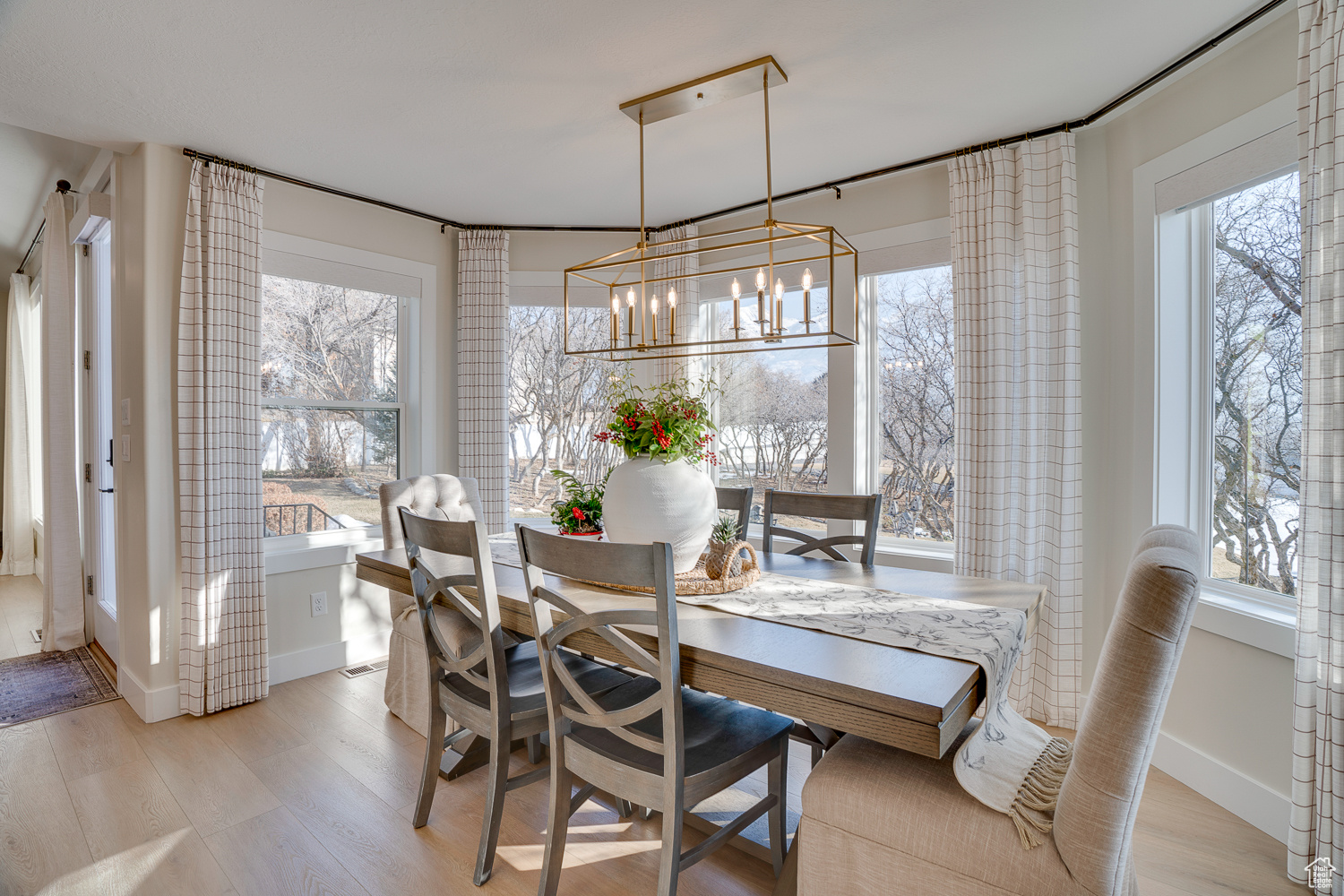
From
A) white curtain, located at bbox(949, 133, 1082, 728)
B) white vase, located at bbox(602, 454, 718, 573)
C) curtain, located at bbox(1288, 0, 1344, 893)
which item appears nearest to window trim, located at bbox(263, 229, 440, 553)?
white vase, located at bbox(602, 454, 718, 573)

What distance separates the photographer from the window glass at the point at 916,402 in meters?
3.26

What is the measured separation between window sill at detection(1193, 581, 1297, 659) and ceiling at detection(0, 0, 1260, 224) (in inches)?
75.9

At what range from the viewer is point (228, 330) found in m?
3.03

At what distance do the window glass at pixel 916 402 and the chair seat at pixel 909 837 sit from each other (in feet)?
6.65

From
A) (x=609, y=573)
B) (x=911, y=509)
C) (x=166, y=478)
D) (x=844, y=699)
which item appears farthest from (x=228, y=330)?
(x=911, y=509)

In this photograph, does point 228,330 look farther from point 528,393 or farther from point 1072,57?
point 1072,57

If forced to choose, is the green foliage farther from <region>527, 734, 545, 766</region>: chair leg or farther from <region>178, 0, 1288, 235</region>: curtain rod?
<region>178, 0, 1288, 235</region>: curtain rod

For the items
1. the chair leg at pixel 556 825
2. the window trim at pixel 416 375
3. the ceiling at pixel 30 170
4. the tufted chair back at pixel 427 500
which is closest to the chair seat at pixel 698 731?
the chair leg at pixel 556 825

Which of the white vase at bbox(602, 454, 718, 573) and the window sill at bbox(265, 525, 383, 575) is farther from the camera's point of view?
the window sill at bbox(265, 525, 383, 575)

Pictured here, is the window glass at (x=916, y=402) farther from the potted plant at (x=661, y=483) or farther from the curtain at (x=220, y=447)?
the curtain at (x=220, y=447)

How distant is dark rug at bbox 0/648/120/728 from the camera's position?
9.68 ft

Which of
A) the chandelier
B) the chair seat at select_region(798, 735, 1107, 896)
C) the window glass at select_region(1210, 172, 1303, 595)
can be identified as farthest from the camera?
the chandelier

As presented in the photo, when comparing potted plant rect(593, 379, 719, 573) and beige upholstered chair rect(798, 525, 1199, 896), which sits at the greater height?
potted plant rect(593, 379, 719, 573)

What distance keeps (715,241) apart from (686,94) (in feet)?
5.45
